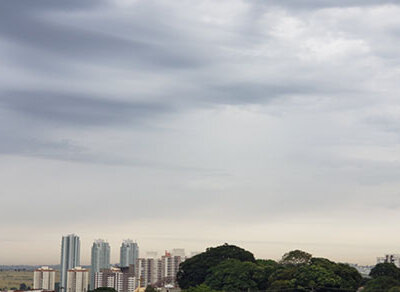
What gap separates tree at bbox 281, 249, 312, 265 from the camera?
7025 cm

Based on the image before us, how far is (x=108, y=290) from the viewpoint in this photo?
79125mm

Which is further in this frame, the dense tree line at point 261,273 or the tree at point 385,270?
the tree at point 385,270

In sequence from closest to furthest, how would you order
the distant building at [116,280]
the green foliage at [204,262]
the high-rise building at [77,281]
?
the green foliage at [204,262] → the high-rise building at [77,281] → the distant building at [116,280]

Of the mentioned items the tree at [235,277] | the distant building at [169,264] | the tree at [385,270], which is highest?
the tree at [385,270]

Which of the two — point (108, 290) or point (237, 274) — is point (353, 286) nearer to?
point (237, 274)

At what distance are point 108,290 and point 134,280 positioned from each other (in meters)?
108

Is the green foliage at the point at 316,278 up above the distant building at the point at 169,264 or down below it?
above

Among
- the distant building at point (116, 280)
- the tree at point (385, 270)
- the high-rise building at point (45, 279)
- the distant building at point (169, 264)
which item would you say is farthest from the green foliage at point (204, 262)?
the distant building at point (169, 264)

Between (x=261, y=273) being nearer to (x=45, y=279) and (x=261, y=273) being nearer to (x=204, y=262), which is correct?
(x=204, y=262)

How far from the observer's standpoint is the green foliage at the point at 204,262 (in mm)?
77938

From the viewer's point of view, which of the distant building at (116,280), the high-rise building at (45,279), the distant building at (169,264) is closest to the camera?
the distant building at (116,280)

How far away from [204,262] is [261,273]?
42.0 ft

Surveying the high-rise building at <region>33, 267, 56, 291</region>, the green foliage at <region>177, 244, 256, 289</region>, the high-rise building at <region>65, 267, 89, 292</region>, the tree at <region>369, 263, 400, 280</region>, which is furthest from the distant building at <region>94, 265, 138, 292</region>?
the tree at <region>369, 263, 400, 280</region>

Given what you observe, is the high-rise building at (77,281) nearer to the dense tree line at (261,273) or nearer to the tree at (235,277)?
the dense tree line at (261,273)
